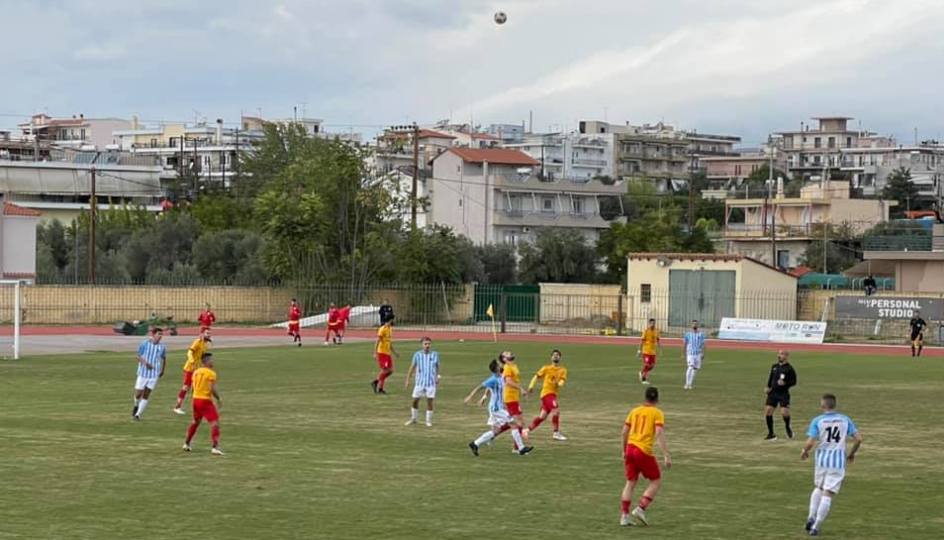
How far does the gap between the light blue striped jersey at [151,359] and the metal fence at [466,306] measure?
135 ft

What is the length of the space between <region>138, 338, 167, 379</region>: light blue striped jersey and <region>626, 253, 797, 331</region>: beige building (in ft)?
157

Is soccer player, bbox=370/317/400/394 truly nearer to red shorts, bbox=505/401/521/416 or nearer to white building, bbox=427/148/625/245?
red shorts, bbox=505/401/521/416

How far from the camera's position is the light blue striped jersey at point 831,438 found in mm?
17344

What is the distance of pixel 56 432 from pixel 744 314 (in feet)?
173

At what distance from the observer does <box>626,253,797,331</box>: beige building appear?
246 feet

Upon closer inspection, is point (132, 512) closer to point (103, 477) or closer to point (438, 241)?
point (103, 477)

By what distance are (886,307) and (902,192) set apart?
325 ft

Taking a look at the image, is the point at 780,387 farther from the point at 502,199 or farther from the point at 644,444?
the point at 502,199

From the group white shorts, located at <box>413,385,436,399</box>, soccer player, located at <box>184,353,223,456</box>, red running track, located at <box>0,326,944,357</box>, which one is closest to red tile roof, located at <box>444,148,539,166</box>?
red running track, located at <box>0,326,944,357</box>

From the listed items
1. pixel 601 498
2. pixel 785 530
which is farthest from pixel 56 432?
pixel 785 530

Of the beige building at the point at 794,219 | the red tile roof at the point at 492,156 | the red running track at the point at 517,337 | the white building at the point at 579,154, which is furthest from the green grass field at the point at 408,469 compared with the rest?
the white building at the point at 579,154

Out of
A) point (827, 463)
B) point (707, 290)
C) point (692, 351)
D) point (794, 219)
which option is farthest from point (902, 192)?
point (827, 463)

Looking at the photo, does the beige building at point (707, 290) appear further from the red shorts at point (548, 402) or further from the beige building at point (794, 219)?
the red shorts at point (548, 402)

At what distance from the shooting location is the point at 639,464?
17469mm
